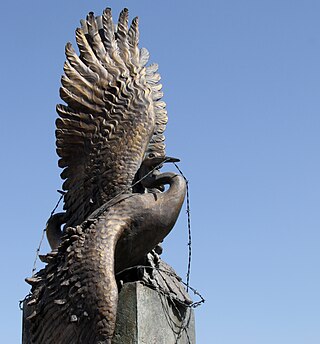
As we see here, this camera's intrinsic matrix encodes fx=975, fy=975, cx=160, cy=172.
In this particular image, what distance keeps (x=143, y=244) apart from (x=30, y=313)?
975 millimetres

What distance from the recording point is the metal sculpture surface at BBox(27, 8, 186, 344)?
265 inches

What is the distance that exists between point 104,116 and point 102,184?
1.89 ft

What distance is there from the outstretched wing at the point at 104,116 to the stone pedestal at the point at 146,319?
814 mm

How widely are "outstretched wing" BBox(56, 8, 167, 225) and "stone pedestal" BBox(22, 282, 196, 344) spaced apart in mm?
814

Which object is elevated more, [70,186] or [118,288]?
[70,186]

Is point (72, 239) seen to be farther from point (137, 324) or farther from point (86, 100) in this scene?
point (86, 100)

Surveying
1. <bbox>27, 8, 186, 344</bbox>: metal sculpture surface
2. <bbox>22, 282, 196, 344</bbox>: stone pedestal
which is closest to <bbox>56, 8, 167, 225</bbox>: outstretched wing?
<bbox>27, 8, 186, 344</bbox>: metal sculpture surface

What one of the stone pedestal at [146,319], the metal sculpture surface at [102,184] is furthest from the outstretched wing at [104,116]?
the stone pedestal at [146,319]

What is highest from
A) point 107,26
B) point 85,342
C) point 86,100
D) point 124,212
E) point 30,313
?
point 107,26

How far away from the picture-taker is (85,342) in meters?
6.59

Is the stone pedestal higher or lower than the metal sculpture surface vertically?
lower

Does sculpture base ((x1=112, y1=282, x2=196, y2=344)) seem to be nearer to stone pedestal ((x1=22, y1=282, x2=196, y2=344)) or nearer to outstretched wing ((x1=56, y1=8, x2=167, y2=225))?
stone pedestal ((x1=22, y1=282, x2=196, y2=344))

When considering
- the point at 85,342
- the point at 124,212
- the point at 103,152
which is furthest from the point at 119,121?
the point at 85,342

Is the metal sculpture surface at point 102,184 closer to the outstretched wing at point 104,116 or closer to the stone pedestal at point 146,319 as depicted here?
the outstretched wing at point 104,116
